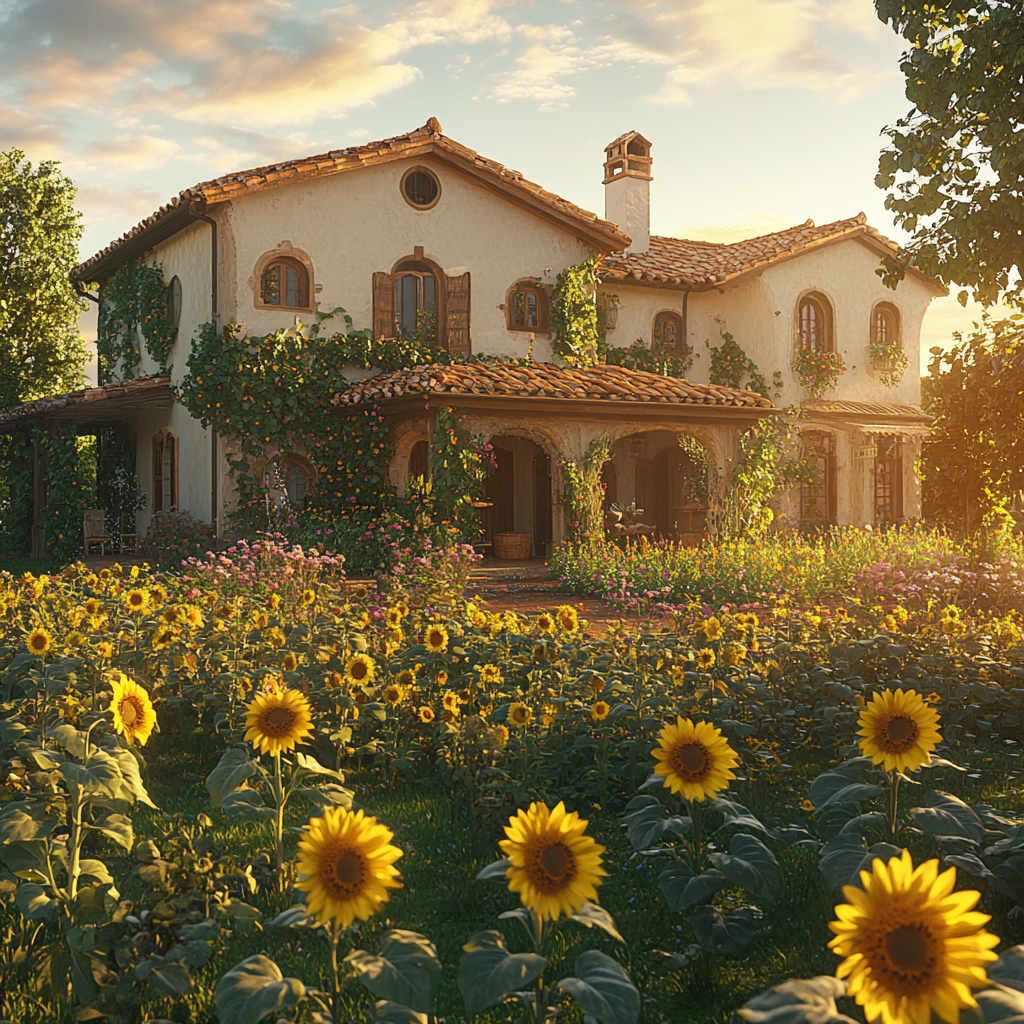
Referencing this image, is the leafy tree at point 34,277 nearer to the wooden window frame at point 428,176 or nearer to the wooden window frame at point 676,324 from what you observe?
the wooden window frame at point 428,176

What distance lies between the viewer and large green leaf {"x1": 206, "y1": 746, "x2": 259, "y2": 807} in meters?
3.54

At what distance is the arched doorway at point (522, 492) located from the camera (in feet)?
61.1

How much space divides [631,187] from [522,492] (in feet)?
23.3

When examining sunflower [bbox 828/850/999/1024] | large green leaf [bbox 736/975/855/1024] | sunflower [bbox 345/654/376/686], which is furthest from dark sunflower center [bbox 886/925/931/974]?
sunflower [bbox 345/654/376/686]

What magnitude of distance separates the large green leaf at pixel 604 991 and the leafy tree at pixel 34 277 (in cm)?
2569

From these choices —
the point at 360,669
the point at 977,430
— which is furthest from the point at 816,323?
the point at 360,669

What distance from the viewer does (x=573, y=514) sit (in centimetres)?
1542

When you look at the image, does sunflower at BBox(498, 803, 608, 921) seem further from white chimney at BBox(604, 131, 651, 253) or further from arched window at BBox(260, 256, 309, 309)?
white chimney at BBox(604, 131, 651, 253)

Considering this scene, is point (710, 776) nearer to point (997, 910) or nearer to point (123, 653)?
point (997, 910)

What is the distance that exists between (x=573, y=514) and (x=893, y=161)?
8.01m

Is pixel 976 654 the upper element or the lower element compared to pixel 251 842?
upper

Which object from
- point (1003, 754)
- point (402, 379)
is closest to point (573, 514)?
point (402, 379)

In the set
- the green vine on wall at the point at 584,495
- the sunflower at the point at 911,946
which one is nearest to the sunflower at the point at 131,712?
the sunflower at the point at 911,946

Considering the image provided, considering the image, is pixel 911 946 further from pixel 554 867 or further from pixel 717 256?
pixel 717 256
